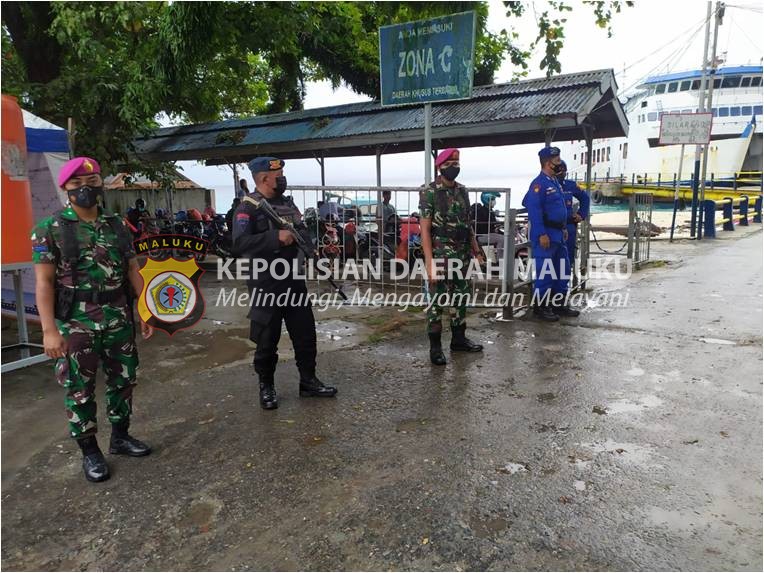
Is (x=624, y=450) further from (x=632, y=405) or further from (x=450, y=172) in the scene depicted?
(x=450, y=172)

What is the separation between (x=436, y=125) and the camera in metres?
9.30

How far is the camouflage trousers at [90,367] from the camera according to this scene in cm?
287

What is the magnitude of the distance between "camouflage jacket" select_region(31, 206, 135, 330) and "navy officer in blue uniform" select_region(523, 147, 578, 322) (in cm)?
441

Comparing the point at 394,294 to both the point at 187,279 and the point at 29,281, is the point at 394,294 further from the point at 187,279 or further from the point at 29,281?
the point at 29,281

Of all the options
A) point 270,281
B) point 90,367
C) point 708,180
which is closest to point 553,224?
point 270,281

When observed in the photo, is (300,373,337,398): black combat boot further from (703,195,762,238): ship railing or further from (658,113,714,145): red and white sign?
(703,195,762,238): ship railing

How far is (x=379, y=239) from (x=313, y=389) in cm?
403

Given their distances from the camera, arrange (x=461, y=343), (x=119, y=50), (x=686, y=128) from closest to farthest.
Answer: (x=461, y=343), (x=119, y=50), (x=686, y=128)

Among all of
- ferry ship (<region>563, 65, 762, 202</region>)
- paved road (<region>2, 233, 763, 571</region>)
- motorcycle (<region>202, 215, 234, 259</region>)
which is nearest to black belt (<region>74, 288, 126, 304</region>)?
paved road (<region>2, 233, 763, 571</region>)

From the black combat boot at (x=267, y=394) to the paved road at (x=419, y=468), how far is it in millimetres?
92

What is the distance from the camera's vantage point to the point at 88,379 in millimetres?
2928

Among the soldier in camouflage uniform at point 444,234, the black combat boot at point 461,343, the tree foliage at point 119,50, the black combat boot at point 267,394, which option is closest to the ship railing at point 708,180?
the tree foliage at point 119,50

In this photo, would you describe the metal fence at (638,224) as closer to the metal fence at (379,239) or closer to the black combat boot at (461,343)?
the metal fence at (379,239)

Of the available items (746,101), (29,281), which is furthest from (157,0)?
(746,101)
